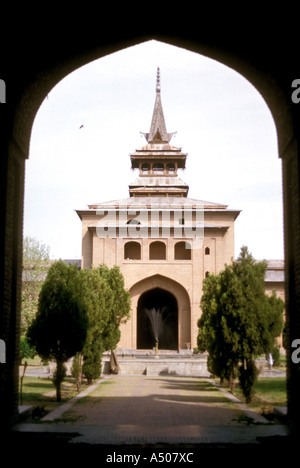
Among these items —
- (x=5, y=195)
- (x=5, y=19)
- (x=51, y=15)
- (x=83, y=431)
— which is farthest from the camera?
(x=83, y=431)

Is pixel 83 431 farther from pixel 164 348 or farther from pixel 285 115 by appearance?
pixel 164 348

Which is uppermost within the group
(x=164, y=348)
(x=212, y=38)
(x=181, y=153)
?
(x=181, y=153)

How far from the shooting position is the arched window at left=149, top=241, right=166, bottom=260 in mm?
35625

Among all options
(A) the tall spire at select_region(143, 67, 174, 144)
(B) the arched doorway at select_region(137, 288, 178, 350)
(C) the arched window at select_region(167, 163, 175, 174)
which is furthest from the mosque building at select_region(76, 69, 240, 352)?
(A) the tall spire at select_region(143, 67, 174, 144)

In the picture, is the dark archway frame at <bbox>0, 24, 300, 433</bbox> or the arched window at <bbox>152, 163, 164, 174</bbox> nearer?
the dark archway frame at <bbox>0, 24, 300, 433</bbox>

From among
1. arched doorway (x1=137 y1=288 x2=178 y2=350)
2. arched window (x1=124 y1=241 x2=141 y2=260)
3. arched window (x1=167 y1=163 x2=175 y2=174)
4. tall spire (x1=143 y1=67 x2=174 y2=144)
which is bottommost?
arched doorway (x1=137 y1=288 x2=178 y2=350)

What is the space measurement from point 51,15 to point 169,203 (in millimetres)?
29776

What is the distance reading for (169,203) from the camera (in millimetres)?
36469

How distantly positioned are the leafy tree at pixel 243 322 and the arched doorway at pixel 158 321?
2154 centimetres

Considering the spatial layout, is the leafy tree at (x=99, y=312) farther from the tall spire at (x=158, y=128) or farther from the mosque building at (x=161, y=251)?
the tall spire at (x=158, y=128)

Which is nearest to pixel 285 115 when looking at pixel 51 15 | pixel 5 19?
pixel 51 15

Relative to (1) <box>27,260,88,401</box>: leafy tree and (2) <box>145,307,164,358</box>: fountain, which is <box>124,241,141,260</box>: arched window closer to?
(2) <box>145,307,164,358</box>: fountain

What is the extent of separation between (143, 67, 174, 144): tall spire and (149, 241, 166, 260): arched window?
1071 centimetres

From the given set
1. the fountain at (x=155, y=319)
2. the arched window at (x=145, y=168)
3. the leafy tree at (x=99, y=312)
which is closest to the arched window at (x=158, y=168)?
the arched window at (x=145, y=168)
